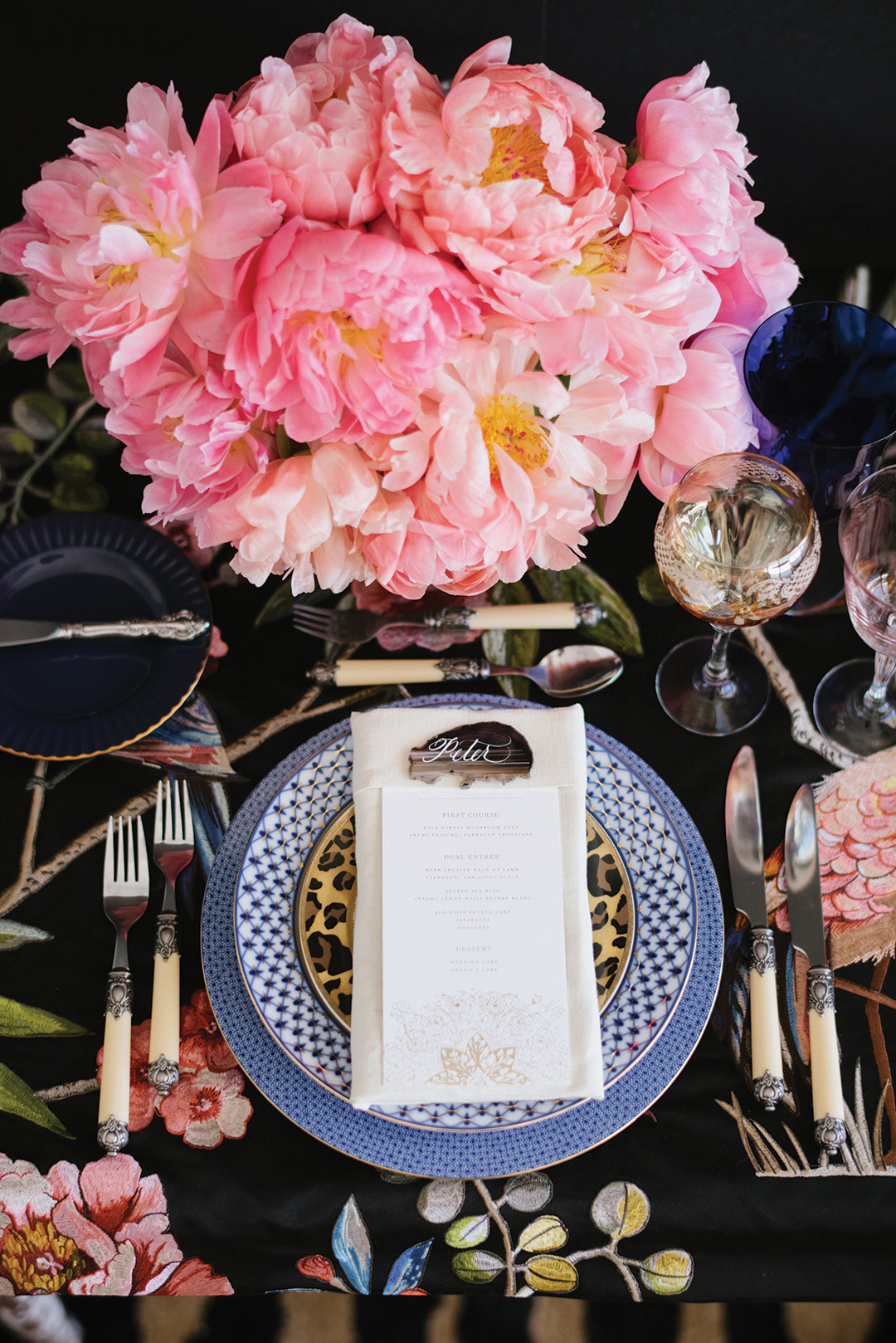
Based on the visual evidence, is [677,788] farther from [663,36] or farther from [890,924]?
[663,36]

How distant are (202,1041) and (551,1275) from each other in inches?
9.9

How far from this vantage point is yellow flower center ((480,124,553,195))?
1.62 feet

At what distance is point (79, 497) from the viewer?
2.74 feet

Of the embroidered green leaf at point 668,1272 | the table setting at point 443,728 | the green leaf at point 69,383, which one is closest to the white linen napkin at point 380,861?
the table setting at point 443,728

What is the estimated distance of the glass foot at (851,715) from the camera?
72cm

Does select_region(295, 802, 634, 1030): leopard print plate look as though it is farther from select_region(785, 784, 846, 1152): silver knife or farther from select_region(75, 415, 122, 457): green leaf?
select_region(75, 415, 122, 457): green leaf

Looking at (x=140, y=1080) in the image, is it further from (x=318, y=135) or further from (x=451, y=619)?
(x=318, y=135)

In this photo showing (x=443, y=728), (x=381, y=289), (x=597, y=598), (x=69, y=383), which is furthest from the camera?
(x=69, y=383)

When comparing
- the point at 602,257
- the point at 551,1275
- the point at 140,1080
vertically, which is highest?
the point at 602,257

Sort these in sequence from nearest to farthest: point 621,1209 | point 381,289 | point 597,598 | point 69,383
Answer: point 381,289
point 621,1209
point 597,598
point 69,383

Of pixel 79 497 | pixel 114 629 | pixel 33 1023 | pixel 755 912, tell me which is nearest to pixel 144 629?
pixel 114 629

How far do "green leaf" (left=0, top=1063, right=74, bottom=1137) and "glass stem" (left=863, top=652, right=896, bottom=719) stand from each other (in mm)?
629

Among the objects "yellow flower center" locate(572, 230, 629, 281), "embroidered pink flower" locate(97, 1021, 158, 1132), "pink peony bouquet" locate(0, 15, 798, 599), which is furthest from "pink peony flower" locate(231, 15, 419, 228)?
"embroidered pink flower" locate(97, 1021, 158, 1132)

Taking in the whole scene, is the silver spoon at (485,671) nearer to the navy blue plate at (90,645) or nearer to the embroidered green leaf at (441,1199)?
the navy blue plate at (90,645)
